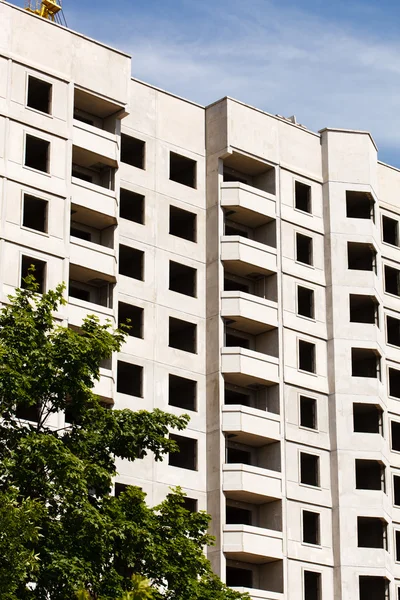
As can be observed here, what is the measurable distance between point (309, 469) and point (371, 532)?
4.43 meters

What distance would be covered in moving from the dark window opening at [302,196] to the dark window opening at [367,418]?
10.2 meters

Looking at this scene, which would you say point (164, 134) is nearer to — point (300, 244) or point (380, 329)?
point (300, 244)

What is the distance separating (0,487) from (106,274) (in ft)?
76.8

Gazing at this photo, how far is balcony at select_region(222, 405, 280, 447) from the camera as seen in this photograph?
201 ft

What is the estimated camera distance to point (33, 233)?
184 feet

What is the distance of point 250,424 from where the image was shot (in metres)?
61.5

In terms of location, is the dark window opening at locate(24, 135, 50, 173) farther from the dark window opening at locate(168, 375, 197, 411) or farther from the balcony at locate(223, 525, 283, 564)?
the balcony at locate(223, 525, 283, 564)

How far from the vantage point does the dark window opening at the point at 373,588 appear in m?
63.4

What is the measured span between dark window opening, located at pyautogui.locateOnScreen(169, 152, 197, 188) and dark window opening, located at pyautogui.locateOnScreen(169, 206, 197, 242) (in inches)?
63.6

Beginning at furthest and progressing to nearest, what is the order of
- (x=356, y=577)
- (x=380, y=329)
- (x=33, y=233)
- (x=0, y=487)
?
(x=380, y=329)
(x=356, y=577)
(x=33, y=233)
(x=0, y=487)

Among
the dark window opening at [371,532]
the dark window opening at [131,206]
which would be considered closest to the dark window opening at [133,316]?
the dark window opening at [131,206]

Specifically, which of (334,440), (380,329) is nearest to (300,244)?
(380,329)

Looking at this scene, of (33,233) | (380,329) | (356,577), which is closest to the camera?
(33,233)

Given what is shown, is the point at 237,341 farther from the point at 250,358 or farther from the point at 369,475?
the point at 369,475
